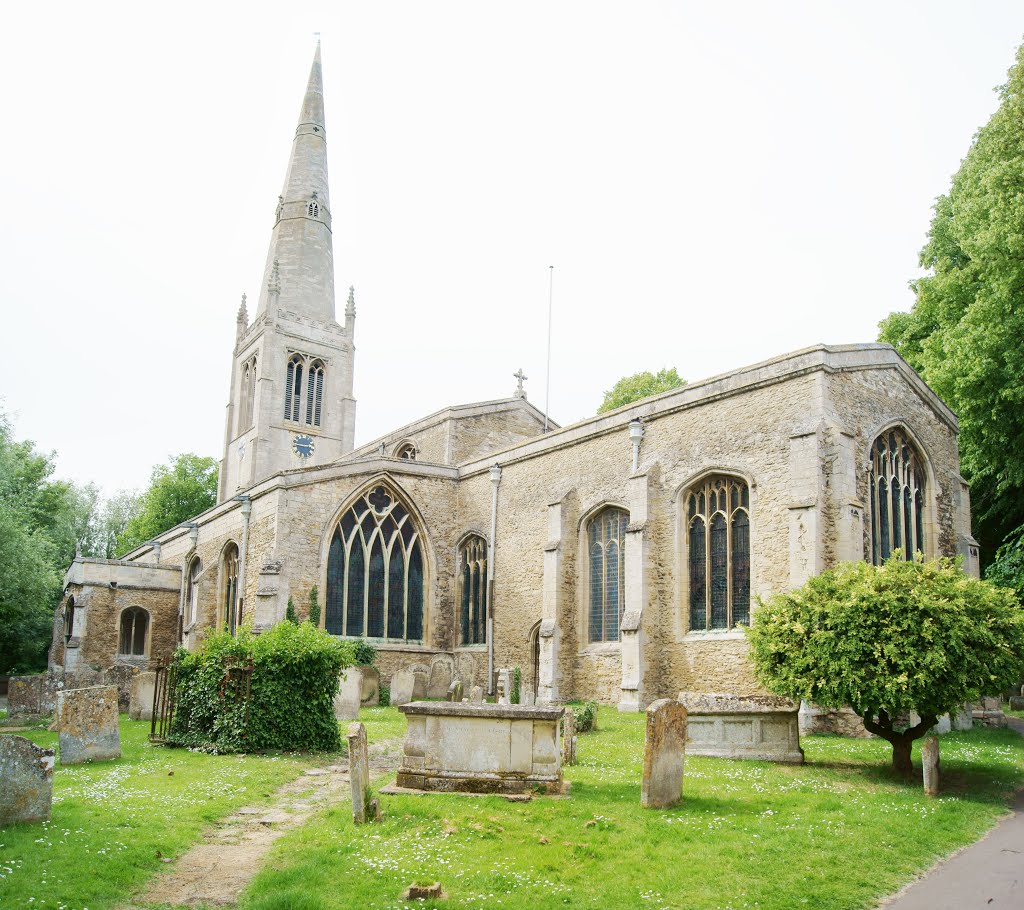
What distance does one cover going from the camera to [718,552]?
20703 millimetres

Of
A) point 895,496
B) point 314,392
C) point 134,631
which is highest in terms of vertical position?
point 314,392

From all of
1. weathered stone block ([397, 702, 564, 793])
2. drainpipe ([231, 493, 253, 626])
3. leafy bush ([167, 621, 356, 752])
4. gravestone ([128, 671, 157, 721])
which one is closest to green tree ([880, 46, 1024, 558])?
weathered stone block ([397, 702, 564, 793])

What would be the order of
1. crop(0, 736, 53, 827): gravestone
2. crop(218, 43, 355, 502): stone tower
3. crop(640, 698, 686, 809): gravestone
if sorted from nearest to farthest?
crop(0, 736, 53, 827): gravestone
crop(640, 698, 686, 809): gravestone
crop(218, 43, 355, 502): stone tower

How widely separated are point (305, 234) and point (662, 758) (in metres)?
42.1

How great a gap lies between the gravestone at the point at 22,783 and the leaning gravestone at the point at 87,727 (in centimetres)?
486

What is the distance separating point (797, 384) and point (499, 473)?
35.4ft

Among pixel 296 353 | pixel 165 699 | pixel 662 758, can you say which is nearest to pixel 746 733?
pixel 662 758

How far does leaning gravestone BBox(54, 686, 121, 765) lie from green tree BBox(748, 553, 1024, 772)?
9.71 metres

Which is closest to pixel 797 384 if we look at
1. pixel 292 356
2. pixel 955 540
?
pixel 955 540

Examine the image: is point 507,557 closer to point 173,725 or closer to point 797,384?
point 797,384

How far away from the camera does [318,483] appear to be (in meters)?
27.2

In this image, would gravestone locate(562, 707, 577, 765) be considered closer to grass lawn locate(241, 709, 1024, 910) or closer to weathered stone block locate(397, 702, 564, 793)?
grass lawn locate(241, 709, 1024, 910)

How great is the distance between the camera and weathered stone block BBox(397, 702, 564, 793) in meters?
10.7

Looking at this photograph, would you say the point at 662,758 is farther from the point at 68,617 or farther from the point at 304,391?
the point at 304,391
